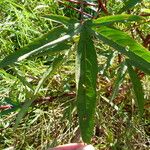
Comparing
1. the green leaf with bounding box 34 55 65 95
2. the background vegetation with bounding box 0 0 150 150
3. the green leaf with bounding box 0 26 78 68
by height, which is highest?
the green leaf with bounding box 0 26 78 68

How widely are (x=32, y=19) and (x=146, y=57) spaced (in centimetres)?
108

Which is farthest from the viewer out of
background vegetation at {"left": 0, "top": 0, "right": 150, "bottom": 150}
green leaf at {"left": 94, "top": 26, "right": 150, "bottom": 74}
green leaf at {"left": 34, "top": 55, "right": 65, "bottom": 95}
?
background vegetation at {"left": 0, "top": 0, "right": 150, "bottom": 150}

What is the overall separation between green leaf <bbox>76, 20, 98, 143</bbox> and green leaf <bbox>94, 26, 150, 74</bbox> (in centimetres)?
4

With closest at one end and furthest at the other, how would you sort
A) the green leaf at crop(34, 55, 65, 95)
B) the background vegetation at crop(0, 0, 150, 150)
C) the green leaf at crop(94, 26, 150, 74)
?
the green leaf at crop(94, 26, 150, 74)
the green leaf at crop(34, 55, 65, 95)
the background vegetation at crop(0, 0, 150, 150)

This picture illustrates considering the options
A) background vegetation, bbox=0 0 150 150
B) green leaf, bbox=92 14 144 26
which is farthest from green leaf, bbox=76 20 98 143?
background vegetation, bbox=0 0 150 150

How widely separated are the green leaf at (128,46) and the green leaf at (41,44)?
0.07m

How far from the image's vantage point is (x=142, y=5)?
51.8 inches

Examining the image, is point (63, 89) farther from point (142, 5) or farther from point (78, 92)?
point (78, 92)

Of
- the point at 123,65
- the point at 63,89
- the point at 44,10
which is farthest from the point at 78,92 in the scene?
the point at 44,10

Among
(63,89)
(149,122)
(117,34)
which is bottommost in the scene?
(149,122)

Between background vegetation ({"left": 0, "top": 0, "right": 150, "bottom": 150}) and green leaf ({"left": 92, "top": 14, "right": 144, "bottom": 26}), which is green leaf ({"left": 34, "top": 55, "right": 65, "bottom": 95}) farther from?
background vegetation ({"left": 0, "top": 0, "right": 150, "bottom": 150})

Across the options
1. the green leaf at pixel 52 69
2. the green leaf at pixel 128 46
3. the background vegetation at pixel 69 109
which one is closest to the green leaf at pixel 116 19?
the green leaf at pixel 128 46

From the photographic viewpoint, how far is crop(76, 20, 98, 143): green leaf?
28.4 inches

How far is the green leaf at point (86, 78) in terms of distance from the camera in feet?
2.36
